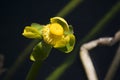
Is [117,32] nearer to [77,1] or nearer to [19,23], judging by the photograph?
[77,1]

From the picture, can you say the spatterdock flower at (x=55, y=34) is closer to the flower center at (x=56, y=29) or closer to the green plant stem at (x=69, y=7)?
the flower center at (x=56, y=29)

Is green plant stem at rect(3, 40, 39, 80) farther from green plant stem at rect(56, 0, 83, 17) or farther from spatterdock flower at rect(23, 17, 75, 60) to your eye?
spatterdock flower at rect(23, 17, 75, 60)

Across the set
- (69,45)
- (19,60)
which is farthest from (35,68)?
(19,60)

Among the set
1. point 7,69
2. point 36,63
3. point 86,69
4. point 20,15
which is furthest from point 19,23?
point 36,63

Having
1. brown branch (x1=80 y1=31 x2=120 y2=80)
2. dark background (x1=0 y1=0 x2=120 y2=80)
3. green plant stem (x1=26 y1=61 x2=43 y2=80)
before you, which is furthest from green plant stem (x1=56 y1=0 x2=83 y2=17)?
green plant stem (x1=26 y1=61 x2=43 y2=80)

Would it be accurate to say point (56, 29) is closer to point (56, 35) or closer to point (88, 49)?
point (56, 35)

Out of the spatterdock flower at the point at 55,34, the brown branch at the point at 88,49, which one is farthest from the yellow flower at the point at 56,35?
the brown branch at the point at 88,49

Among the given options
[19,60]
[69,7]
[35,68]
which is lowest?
[35,68]
